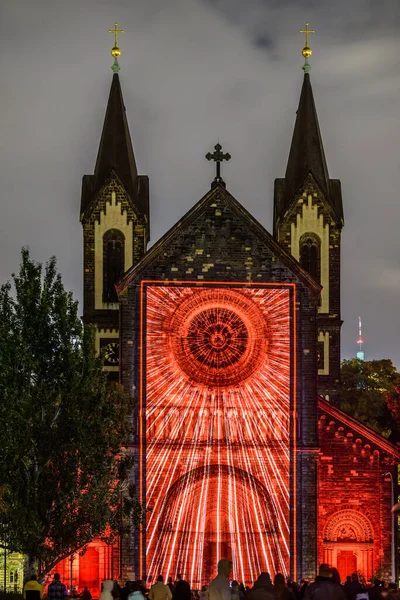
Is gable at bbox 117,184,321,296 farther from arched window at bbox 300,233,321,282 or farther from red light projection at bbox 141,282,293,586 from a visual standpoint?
arched window at bbox 300,233,321,282

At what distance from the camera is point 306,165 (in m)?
62.9

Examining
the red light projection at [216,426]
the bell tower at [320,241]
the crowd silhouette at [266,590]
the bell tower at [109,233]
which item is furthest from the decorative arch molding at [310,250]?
the crowd silhouette at [266,590]

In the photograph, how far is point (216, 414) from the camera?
5316 centimetres

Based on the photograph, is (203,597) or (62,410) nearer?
(203,597)

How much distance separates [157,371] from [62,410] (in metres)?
9.04

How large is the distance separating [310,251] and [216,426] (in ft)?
39.2

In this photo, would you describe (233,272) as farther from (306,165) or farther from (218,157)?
(306,165)

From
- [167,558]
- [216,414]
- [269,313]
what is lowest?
[167,558]

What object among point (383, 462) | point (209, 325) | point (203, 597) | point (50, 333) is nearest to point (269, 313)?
point (209, 325)

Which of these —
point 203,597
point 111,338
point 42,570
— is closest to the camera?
point 203,597

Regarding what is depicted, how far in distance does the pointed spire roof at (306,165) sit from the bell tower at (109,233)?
584cm

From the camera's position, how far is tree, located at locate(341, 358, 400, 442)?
95450mm

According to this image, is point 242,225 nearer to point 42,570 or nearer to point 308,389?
point 308,389

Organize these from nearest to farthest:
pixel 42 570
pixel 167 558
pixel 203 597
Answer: pixel 203 597
pixel 42 570
pixel 167 558
